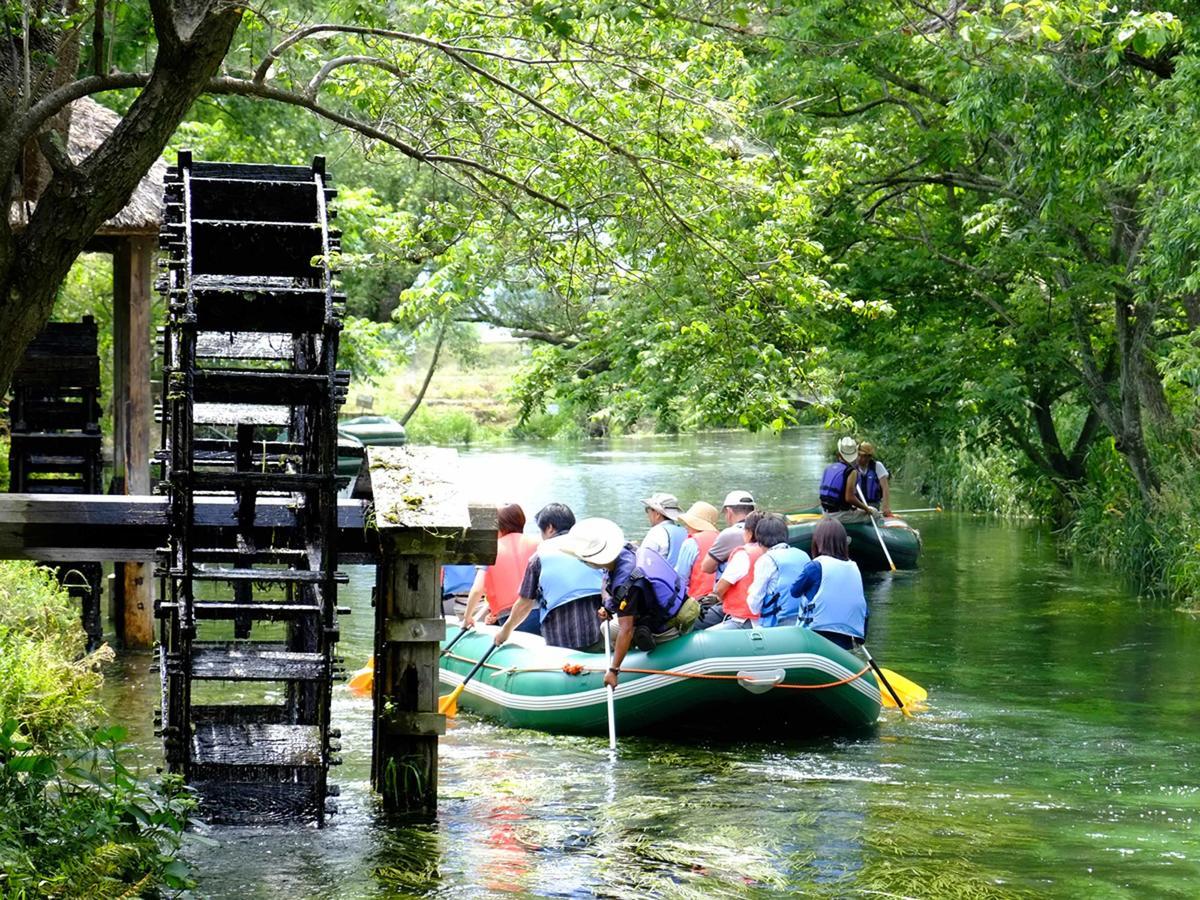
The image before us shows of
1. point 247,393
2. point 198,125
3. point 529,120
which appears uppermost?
point 198,125

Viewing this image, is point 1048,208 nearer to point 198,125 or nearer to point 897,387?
point 897,387

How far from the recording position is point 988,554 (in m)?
21.7

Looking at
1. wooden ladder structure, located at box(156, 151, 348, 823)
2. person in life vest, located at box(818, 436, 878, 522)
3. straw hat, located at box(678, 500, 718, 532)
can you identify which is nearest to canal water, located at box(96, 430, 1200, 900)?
wooden ladder structure, located at box(156, 151, 348, 823)

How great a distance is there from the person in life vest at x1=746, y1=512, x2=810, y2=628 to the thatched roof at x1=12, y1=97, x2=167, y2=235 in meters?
5.46

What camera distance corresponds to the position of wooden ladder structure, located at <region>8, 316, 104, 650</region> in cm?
1444

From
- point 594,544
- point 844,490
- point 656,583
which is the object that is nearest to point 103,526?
point 594,544

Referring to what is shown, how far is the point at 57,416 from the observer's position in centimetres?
1468

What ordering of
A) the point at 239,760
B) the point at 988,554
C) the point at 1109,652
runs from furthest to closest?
the point at 988,554, the point at 1109,652, the point at 239,760

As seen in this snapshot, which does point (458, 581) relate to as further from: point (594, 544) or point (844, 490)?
point (844, 490)

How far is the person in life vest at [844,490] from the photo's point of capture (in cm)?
2027

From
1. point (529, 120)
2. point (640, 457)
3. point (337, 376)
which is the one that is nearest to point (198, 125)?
point (529, 120)

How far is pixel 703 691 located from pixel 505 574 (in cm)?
220

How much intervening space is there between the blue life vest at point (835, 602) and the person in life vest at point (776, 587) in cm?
18

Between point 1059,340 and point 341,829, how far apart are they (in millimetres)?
14171
